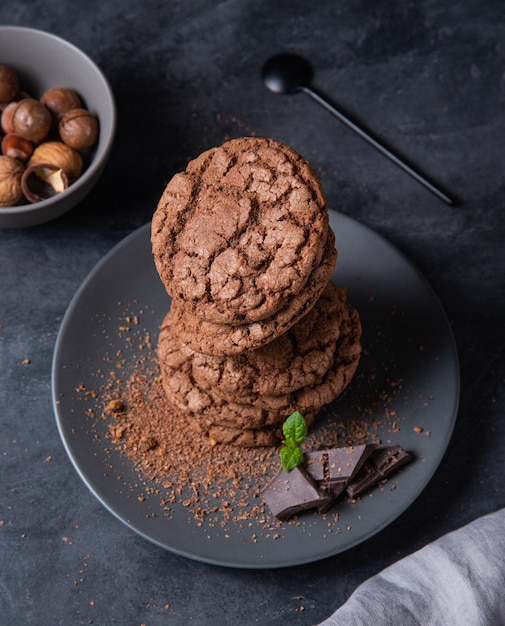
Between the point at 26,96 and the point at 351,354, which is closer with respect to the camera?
the point at 351,354

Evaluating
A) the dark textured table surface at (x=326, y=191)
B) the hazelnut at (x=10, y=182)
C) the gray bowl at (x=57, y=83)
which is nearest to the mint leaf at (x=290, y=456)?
the dark textured table surface at (x=326, y=191)

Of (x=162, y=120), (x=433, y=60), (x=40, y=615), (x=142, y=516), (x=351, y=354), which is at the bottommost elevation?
(x=40, y=615)

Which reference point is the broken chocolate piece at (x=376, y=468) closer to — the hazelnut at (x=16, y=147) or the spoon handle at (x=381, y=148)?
the spoon handle at (x=381, y=148)

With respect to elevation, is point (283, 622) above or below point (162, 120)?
below

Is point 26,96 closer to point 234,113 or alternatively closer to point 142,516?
point 234,113

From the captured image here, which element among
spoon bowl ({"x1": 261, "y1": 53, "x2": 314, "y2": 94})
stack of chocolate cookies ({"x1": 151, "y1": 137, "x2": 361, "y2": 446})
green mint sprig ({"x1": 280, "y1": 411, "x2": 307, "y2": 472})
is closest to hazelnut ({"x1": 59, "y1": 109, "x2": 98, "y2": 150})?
spoon bowl ({"x1": 261, "y1": 53, "x2": 314, "y2": 94})

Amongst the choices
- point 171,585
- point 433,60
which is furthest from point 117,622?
point 433,60

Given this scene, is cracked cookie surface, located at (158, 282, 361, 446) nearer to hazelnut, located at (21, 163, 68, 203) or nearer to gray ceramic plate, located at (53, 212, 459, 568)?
gray ceramic plate, located at (53, 212, 459, 568)
